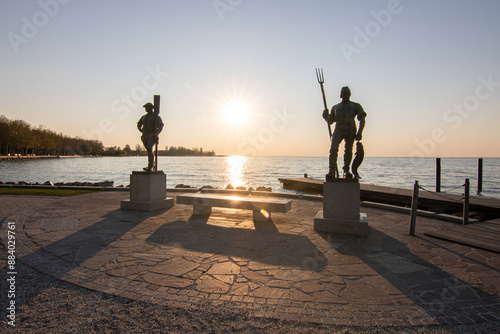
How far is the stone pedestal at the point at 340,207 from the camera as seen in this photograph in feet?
19.2

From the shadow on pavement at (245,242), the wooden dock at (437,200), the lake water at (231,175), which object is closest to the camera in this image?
the shadow on pavement at (245,242)

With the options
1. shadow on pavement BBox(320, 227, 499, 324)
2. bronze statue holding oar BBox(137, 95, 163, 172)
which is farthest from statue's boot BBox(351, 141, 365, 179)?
bronze statue holding oar BBox(137, 95, 163, 172)

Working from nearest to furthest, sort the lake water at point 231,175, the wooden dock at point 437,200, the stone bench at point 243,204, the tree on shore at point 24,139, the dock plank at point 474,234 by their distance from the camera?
the dock plank at point 474,234
the stone bench at point 243,204
the wooden dock at point 437,200
the lake water at point 231,175
the tree on shore at point 24,139

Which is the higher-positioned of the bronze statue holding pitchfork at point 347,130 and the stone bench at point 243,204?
the bronze statue holding pitchfork at point 347,130

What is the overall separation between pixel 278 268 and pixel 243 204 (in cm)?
288

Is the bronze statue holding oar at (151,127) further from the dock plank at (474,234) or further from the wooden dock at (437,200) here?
the wooden dock at (437,200)

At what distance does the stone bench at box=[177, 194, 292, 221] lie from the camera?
21.0 ft

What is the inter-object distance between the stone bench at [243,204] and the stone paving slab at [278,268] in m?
0.42

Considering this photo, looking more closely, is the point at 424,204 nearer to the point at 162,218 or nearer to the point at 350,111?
the point at 350,111

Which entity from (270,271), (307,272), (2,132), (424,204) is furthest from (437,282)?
(2,132)

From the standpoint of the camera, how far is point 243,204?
265 inches
